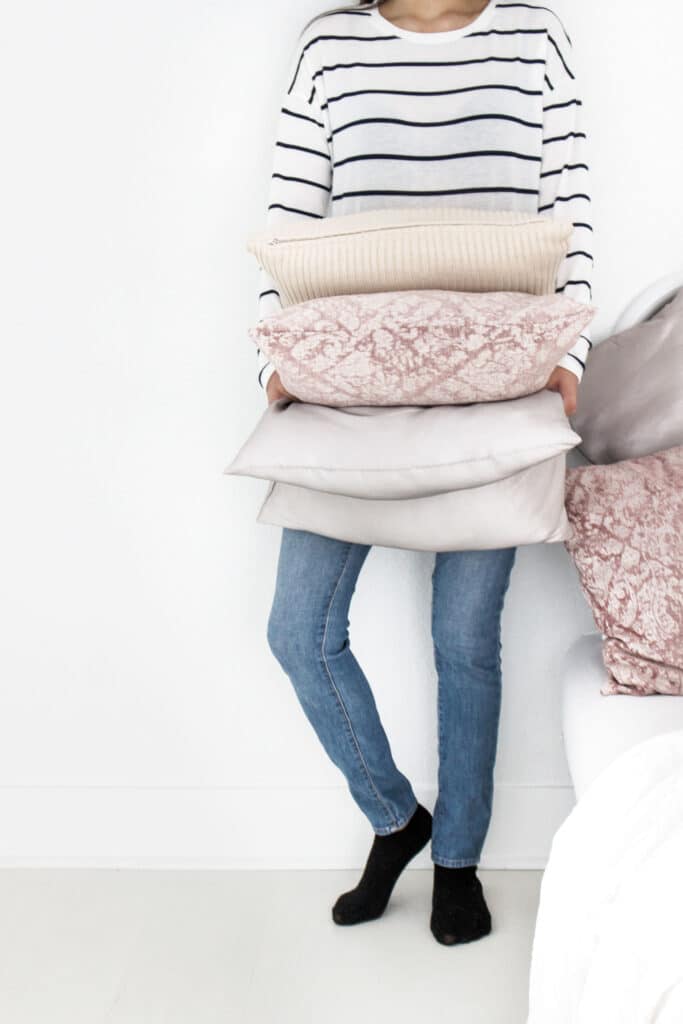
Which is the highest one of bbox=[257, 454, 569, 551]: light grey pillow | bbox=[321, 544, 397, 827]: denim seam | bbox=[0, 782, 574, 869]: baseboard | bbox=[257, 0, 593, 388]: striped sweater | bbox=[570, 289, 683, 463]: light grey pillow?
bbox=[257, 0, 593, 388]: striped sweater

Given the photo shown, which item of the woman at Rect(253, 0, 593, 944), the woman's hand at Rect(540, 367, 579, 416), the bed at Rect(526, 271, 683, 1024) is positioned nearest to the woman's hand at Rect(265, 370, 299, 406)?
the woman at Rect(253, 0, 593, 944)

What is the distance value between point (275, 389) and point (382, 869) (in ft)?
2.46

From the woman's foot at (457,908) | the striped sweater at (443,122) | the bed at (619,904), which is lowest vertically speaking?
the woman's foot at (457,908)

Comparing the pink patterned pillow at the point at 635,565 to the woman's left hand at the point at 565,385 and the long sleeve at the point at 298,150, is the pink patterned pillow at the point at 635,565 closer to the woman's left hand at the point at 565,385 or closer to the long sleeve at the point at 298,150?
the woman's left hand at the point at 565,385

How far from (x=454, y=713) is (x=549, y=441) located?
503 millimetres

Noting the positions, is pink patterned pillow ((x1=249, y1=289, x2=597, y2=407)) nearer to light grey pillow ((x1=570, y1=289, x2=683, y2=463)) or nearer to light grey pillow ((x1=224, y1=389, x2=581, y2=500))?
light grey pillow ((x1=224, y1=389, x2=581, y2=500))


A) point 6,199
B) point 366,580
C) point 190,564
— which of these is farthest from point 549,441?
point 6,199

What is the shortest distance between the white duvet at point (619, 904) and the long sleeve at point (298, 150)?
2.49 feet

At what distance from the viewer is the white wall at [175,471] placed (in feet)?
4.90

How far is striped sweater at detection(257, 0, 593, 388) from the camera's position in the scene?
4.41ft

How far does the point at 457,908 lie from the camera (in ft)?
4.77

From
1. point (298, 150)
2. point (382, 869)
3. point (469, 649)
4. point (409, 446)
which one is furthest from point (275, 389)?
point (382, 869)

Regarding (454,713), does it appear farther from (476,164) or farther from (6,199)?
(6,199)

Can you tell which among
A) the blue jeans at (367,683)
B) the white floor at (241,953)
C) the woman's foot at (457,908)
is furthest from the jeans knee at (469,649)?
the white floor at (241,953)
